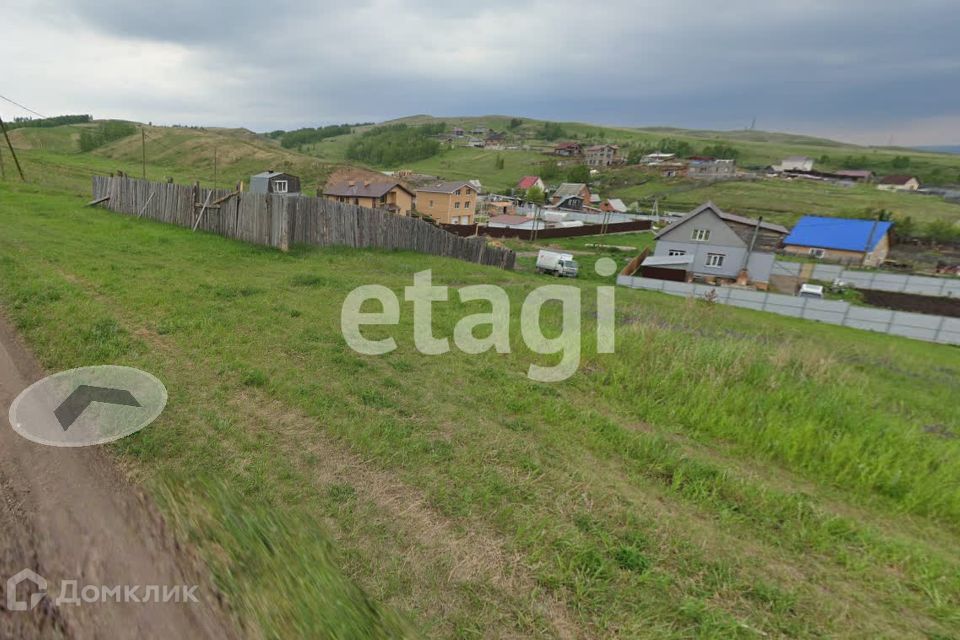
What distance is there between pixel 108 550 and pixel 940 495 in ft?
21.0

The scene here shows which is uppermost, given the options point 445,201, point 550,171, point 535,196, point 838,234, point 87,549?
point 550,171

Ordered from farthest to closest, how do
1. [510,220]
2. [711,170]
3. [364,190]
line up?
1. [711,170]
2. [364,190]
3. [510,220]

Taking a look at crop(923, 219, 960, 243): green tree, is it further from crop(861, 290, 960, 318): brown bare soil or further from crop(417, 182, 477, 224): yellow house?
crop(417, 182, 477, 224): yellow house

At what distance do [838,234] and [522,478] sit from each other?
53895 mm

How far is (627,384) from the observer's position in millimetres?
5594

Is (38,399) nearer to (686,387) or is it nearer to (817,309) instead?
(686,387)

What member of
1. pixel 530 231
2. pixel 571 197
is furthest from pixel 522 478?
pixel 571 197

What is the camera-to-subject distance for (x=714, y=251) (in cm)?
3222

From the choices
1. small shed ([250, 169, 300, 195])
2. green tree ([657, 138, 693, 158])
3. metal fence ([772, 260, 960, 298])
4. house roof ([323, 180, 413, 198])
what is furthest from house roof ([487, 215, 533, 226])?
green tree ([657, 138, 693, 158])

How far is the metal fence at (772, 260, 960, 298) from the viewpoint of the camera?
→ 30844 mm

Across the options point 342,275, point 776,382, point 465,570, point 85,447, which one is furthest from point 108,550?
point 342,275

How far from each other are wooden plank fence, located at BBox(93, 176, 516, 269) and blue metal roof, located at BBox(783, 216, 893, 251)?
1707 inches

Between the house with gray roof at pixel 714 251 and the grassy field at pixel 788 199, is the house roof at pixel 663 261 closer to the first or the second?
the house with gray roof at pixel 714 251

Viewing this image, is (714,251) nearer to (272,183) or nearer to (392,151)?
(272,183)
